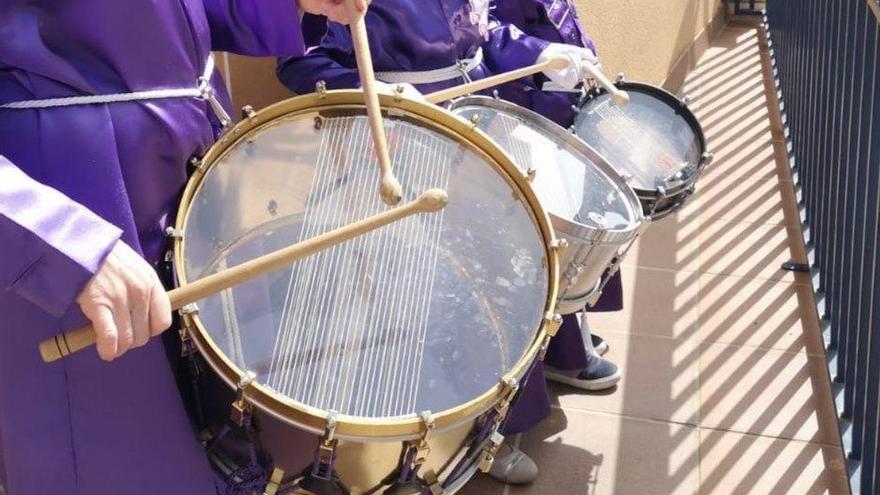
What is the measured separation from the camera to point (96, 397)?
5.25 ft

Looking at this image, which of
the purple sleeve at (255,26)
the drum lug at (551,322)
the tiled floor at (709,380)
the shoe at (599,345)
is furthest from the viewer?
the shoe at (599,345)

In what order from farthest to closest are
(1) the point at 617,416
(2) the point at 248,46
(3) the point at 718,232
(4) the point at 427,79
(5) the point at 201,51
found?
(3) the point at 718,232
(1) the point at 617,416
(4) the point at 427,79
(2) the point at 248,46
(5) the point at 201,51

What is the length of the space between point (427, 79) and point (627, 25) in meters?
2.68

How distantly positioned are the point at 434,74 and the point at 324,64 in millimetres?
286

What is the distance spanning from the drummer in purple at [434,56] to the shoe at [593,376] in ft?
1.17

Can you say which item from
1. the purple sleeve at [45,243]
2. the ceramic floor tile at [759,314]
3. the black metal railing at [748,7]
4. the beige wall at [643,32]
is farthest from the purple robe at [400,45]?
the black metal railing at [748,7]

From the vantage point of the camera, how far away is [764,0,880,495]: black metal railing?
8.53 feet

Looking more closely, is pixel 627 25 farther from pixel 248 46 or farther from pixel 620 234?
pixel 248 46

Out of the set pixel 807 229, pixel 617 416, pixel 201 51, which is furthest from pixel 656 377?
pixel 201 51

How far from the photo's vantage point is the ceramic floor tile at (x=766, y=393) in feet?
9.84

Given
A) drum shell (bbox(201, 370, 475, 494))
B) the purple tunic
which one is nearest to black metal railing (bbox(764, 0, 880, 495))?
drum shell (bbox(201, 370, 475, 494))

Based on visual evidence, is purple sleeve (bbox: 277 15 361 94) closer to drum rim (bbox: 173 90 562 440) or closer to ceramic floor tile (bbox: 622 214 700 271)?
drum rim (bbox: 173 90 562 440)

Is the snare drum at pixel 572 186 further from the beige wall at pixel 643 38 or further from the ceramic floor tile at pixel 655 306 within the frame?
the ceramic floor tile at pixel 655 306

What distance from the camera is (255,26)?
6.00 feet
